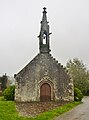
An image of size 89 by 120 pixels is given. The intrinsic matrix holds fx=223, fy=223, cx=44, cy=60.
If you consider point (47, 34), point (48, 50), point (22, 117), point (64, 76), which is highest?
point (47, 34)

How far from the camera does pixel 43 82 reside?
28203mm

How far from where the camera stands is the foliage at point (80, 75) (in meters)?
55.3

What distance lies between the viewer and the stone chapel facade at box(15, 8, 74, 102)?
2756cm

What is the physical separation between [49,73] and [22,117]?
42.8ft

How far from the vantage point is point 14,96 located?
27875 millimetres

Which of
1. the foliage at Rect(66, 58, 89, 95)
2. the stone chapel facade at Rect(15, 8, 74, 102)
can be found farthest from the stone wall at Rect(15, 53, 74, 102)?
the foliage at Rect(66, 58, 89, 95)

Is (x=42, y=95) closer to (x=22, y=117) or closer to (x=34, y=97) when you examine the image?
(x=34, y=97)

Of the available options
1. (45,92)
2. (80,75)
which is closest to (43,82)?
(45,92)

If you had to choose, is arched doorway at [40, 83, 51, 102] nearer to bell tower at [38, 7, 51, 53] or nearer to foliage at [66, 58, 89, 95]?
bell tower at [38, 7, 51, 53]

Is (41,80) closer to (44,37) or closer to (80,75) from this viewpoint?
(44,37)

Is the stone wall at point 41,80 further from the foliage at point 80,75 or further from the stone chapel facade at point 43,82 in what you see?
the foliage at point 80,75

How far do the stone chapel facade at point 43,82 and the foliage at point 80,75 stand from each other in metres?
27.1

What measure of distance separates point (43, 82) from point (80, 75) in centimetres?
2944

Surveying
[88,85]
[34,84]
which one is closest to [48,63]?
[34,84]
